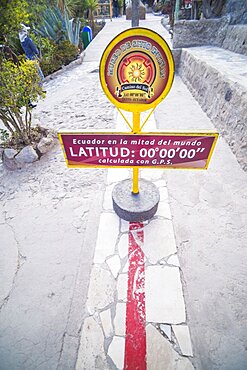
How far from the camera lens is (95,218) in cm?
232

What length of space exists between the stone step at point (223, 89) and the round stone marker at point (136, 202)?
143cm

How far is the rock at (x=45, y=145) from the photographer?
10.9 ft

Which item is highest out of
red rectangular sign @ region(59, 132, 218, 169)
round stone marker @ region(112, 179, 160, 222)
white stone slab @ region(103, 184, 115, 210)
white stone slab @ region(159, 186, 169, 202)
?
red rectangular sign @ region(59, 132, 218, 169)

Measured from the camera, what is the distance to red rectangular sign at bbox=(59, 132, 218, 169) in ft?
4.92

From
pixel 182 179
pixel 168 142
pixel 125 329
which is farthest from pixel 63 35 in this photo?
pixel 125 329

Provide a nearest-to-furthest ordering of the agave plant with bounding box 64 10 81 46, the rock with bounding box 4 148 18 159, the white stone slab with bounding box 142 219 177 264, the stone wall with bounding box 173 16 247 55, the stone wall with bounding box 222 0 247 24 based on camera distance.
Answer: the white stone slab with bounding box 142 219 177 264 < the rock with bounding box 4 148 18 159 < the stone wall with bounding box 222 0 247 24 < the stone wall with bounding box 173 16 247 55 < the agave plant with bounding box 64 10 81 46

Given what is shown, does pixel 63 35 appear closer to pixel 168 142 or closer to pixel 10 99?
pixel 10 99

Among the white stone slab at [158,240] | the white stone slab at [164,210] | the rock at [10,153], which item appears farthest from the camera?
→ the rock at [10,153]

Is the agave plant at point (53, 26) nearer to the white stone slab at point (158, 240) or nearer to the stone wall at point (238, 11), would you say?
the stone wall at point (238, 11)

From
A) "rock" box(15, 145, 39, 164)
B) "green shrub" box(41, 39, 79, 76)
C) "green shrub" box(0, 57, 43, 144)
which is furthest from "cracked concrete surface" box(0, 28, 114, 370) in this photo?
"green shrub" box(41, 39, 79, 76)

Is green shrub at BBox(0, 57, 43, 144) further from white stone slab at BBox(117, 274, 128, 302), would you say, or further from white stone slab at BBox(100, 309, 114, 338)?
white stone slab at BBox(100, 309, 114, 338)

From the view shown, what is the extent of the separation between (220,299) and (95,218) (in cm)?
139

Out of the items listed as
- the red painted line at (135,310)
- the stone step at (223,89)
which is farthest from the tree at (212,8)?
the red painted line at (135,310)

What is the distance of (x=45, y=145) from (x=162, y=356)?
121 inches
